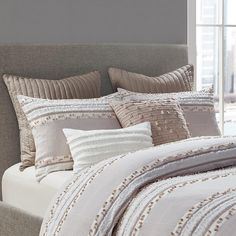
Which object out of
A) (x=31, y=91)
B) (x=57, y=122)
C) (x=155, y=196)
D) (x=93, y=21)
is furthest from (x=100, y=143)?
(x=93, y=21)

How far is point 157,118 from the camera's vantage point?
3098mm

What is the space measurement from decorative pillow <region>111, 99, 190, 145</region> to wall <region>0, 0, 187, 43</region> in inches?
25.4

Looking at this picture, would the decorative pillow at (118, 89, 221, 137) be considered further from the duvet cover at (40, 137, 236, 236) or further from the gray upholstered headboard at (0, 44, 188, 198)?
the duvet cover at (40, 137, 236, 236)

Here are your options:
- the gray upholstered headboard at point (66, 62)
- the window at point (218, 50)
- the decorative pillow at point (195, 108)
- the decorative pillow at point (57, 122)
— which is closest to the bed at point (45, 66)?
the gray upholstered headboard at point (66, 62)

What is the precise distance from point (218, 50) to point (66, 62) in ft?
4.19

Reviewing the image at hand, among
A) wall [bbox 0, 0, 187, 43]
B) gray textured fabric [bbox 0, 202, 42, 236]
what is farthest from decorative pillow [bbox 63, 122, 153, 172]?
wall [bbox 0, 0, 187, 43]

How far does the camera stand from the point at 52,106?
3.03 metres

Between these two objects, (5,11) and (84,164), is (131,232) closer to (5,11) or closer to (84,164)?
(84,164)

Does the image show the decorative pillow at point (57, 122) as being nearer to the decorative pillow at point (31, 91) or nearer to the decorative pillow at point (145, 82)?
the decorative pillow at point (31, 91)

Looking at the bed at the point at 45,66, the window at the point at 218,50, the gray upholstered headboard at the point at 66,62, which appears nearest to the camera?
the bed at the point at 45,66

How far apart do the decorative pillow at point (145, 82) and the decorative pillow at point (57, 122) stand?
1.38ft

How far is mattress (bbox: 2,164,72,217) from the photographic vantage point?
2748mm

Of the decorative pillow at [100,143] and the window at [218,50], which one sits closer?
the decorative pillow at [100,143]

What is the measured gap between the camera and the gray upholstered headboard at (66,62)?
10.7 feet
